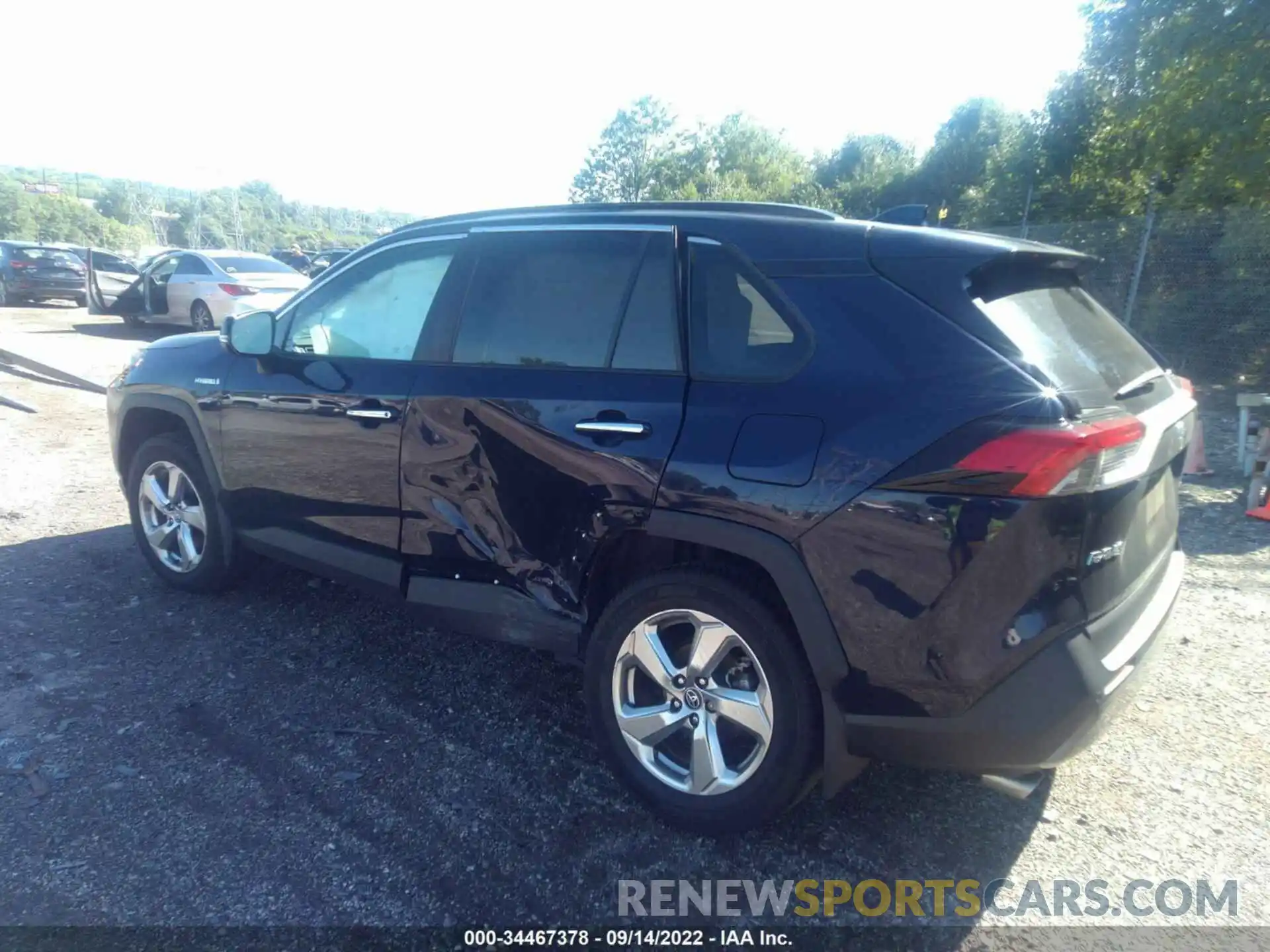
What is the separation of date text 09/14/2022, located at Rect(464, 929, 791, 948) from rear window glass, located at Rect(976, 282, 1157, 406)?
1.69 metres

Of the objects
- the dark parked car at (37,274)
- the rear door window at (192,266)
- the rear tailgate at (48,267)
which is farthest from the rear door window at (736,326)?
the rear tailgate at (48,267)

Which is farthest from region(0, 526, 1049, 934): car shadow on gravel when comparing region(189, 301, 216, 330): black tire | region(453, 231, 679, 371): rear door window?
region(189, 301, 216, 330): black tire

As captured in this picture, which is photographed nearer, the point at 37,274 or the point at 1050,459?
the point at 1050,459

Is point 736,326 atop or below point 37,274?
atop

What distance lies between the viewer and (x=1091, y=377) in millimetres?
2543

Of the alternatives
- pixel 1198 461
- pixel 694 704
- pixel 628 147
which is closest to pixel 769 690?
pixel 694 704

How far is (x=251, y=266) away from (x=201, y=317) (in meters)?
1.25

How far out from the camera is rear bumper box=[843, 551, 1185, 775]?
2309mm

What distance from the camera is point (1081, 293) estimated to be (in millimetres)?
3031

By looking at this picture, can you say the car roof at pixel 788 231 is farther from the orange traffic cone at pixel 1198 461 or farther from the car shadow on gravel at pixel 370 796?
the orange traffic cone at pixel 1198 461

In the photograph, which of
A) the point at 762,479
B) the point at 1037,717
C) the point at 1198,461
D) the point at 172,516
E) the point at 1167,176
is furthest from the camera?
the point at 1167,176

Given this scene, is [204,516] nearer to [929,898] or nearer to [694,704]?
[694,704]

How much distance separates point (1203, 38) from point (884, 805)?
12.4m

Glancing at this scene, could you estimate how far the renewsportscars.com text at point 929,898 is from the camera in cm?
256
